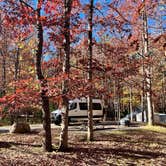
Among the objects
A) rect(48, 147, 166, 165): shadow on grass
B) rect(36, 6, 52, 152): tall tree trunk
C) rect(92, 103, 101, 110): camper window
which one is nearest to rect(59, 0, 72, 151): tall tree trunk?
rect(48, 147, 166, 165): shadow on grass

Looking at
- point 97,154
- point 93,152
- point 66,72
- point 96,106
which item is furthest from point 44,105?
point 96,106

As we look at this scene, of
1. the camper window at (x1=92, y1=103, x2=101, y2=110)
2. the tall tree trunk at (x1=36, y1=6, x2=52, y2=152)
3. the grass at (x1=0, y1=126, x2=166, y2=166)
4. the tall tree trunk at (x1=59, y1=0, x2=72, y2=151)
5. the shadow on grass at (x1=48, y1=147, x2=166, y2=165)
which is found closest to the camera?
the grass at (x1=0, y1=126, x2=166, y2=166)

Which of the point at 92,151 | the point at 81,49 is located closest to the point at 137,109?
the point at 81,49

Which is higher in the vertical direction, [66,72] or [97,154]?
[66,72]

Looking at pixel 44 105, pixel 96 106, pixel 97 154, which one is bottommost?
pixel 97 154

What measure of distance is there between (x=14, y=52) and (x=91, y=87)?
25.7 m

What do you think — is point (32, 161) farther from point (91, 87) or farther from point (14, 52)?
point (14, 52)

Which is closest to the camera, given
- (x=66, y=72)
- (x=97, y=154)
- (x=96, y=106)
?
(x=97, y=154)

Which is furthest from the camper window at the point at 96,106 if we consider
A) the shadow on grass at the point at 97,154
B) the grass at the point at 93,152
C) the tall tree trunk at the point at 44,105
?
the tall tree trunk at the point at 44,105

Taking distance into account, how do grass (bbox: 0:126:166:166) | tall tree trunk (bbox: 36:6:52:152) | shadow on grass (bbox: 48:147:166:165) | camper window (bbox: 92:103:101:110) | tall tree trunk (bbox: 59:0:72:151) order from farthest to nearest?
camper window (bbox: 92:103:101:110) → tall tree trunk (bbox: 59:0:72:151) → tall tree trunk (bbox: 36:6:52:152) → shadow on grass (bbox: 48:147:166:165) → grass (bbox: 0:126:166:166)

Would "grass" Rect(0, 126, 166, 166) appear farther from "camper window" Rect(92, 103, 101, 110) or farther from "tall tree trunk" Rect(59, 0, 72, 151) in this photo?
"camper window" Rect(92, 103, 101, 110)

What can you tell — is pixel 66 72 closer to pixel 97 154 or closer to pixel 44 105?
pixel 44 105

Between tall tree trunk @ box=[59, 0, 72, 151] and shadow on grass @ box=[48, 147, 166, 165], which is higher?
tall tree trunk @ box=[59, 0, 72, 151]

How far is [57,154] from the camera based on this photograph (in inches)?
542
